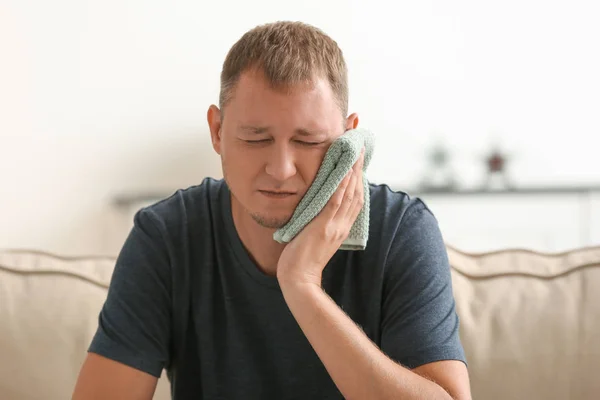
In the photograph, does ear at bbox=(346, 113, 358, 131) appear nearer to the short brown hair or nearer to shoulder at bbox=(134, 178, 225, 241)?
the short brown hair

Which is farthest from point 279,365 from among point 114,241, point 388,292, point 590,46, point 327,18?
point 590,46

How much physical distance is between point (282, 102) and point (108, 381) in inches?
19.4

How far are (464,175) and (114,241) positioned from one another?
133 cm

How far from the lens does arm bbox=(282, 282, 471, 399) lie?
103cm

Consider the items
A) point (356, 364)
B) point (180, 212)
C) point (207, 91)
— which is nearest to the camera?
point (356, 364)

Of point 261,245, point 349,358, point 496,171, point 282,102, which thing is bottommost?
point 496,171

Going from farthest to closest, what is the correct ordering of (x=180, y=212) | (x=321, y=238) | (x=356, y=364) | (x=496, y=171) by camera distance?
(x=496, y=171)
(x=180, y=212)
(x=321, y=238)
(x=356, y=364)

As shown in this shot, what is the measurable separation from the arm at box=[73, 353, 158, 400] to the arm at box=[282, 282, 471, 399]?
0.88ft

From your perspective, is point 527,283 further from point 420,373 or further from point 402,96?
point 402,96

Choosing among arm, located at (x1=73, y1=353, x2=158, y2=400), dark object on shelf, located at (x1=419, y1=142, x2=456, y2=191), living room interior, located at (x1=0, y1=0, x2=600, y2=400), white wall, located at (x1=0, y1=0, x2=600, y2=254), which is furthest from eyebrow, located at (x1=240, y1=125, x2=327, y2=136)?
dark object on shelf, located at (x1=419, y1=142, x2=456, y2=191)

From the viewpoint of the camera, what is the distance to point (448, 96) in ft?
9.37

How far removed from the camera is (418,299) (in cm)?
114

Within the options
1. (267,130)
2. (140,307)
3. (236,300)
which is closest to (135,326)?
(140,307)

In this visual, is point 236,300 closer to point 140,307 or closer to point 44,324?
point 140,307
